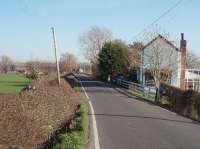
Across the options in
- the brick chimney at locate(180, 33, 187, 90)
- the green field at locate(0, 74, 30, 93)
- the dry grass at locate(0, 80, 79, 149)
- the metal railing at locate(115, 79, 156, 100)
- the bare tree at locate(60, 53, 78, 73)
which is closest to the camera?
the dry grass at locate(0, 80, 79, 149)

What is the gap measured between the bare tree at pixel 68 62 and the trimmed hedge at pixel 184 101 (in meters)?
137

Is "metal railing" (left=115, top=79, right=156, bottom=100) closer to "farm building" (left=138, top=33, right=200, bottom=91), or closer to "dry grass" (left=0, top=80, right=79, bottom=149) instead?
"farm building" (left=138, top=33, right=200, bottom=91)

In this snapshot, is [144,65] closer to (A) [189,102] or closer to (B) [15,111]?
(A) [189,102]

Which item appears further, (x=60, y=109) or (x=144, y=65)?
(x=144, y=65)

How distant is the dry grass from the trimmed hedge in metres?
6.71

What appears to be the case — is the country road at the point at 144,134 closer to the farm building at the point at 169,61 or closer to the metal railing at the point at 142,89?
the metal railing at the point at 142,89

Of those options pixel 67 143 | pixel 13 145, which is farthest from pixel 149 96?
pixel 67 143

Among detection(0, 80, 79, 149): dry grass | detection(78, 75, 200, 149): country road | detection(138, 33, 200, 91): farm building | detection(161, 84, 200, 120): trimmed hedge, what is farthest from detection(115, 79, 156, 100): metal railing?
detection(78, 75, 200, 149): country road

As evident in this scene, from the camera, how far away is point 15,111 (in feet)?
77.6

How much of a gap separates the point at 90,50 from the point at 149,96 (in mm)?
70259

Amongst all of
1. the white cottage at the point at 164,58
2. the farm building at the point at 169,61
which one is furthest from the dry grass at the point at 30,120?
the farm building at the point at 169,61

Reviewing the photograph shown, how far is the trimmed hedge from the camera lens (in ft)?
88.0

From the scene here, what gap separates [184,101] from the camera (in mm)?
29125

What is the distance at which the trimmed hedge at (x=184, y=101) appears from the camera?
2682 cm
